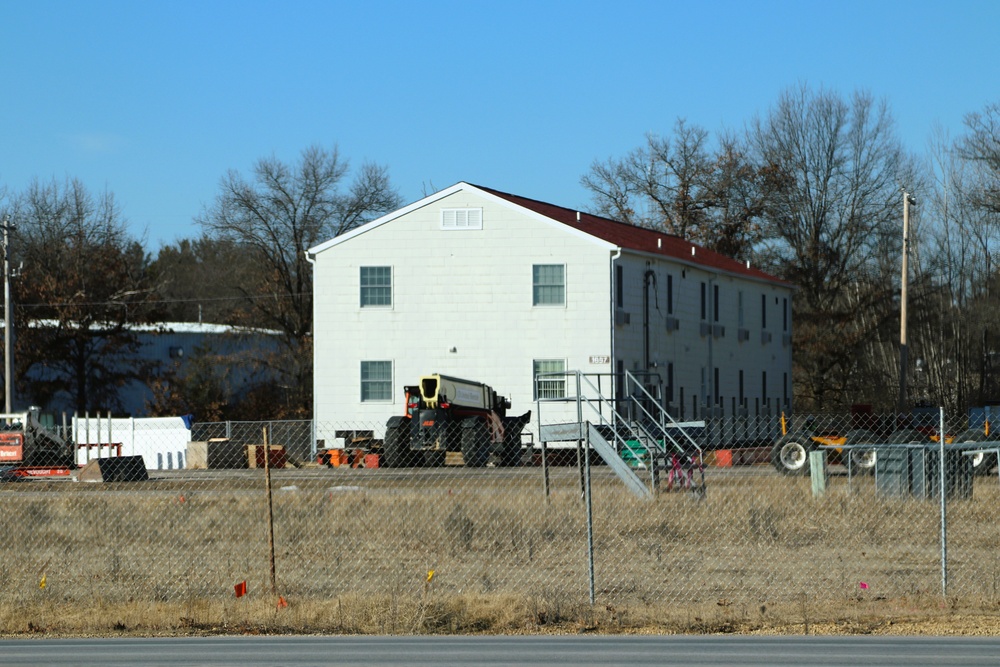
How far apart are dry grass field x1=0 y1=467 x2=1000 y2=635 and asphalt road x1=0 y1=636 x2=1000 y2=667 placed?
1.59 ft

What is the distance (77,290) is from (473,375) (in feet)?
81.4

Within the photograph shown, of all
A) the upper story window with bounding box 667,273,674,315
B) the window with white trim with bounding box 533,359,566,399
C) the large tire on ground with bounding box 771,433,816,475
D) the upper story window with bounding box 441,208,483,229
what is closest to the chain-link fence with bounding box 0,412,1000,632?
the large tire on ground with bounding box 771,433,816,475

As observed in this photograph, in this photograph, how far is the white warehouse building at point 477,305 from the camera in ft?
134

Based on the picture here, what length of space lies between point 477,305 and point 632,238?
7696 millimetres

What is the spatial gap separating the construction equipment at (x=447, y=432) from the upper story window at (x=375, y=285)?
20.1 ft

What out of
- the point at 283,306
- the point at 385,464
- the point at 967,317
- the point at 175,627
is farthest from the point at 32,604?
the point at 967,317

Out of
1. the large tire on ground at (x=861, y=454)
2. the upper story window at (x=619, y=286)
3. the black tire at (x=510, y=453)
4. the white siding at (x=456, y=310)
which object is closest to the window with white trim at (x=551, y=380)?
the white siding at (x=456, y=310)

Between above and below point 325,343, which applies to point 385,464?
below

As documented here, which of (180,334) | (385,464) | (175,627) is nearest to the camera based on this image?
(175,627)

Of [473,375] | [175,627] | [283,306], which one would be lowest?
[175,627]

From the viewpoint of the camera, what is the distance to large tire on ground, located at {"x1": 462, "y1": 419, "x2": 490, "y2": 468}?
115 ft

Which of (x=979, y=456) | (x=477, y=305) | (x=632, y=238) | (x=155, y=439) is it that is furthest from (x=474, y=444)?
(x=632, y=238)

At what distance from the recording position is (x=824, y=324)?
59.3 m

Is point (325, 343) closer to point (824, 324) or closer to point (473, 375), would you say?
point (473, 375)
